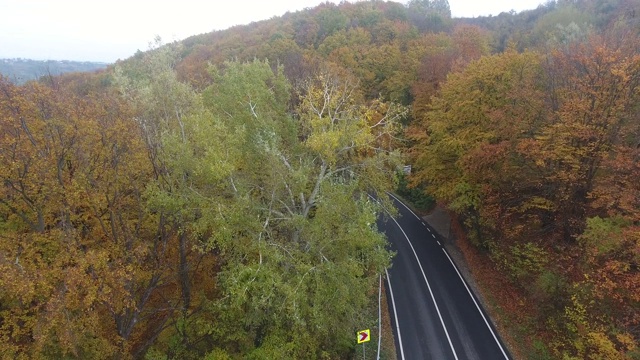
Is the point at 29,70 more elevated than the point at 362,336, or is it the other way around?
the point at 29,70

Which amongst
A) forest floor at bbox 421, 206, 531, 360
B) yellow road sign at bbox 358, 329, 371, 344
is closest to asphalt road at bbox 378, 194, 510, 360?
forest floor at bbox 421, 206, 531, 360

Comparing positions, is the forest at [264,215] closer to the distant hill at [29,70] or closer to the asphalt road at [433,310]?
the distant hill at [29,70]

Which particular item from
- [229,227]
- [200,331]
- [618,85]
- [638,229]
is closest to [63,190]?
[229,227]

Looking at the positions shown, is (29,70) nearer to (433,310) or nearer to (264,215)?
(264,215)

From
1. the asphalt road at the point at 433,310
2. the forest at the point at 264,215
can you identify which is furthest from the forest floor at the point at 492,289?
the asphalt road at the point at 433,310

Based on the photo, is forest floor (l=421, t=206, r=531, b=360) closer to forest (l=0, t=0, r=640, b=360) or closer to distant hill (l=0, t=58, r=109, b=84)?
forest (l=0, t=0, r=640, b=360)

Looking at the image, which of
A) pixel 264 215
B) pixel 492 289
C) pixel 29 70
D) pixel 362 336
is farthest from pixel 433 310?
pixel 29 70

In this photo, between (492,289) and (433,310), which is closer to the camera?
(433,310)
